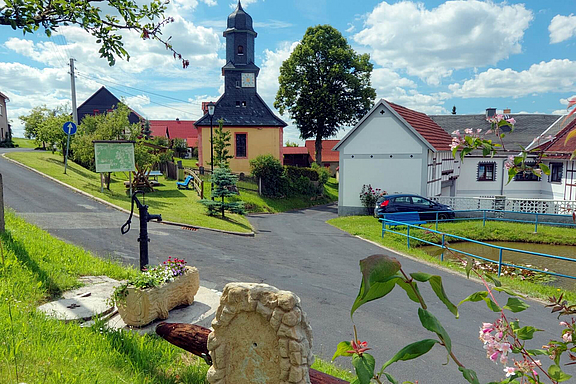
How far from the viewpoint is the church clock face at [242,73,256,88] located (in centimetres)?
3488

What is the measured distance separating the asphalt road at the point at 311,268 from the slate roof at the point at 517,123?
2049cm

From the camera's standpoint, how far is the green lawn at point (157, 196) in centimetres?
1758

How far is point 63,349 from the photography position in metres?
4.23

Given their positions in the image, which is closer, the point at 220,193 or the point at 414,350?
the point at 414,350

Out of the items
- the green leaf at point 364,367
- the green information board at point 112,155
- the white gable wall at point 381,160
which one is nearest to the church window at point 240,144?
the white gable wall at point 381,160

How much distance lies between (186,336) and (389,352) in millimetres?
3423

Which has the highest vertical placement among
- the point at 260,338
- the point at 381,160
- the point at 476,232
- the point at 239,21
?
the point at 239,21

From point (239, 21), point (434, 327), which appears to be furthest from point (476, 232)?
point (239, 21)

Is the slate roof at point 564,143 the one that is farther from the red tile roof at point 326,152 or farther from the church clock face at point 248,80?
the red tile roof at point 326,152

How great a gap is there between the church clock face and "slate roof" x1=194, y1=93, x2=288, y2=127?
80 cm

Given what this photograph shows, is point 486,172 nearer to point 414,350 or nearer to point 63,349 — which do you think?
point 63,349

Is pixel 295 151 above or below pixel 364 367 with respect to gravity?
above

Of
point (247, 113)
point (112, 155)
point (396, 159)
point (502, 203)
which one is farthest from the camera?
point (247, 113)

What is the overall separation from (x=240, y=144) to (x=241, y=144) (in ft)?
0.29
